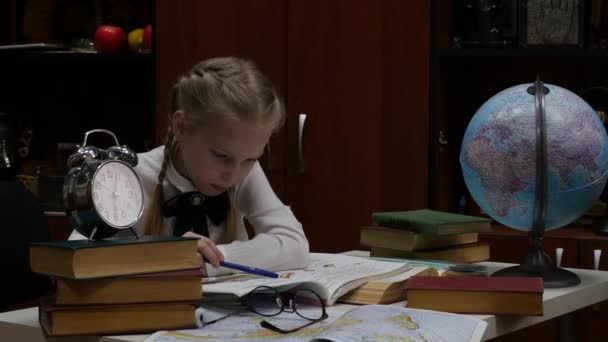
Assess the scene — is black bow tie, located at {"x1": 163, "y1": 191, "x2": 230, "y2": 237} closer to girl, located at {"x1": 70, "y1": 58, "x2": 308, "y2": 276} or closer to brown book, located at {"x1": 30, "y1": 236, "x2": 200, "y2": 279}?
girl, located at {"x1": 70, "y1": 58, "x2": 308, "y2": 276}

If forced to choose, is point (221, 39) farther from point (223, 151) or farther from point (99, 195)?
point (99, 195)

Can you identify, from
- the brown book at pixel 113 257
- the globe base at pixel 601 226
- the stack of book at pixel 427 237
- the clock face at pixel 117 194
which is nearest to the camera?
the brown book at pixel 113 257

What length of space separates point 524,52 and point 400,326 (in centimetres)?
204

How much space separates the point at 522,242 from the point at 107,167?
190cm

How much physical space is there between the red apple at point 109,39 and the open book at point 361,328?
8.37 feet

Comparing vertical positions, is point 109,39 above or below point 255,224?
above

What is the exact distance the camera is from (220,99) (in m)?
1.98

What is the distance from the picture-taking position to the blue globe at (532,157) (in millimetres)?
1866

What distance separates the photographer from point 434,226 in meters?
2.03

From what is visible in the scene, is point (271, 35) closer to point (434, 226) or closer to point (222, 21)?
point (222, 21)

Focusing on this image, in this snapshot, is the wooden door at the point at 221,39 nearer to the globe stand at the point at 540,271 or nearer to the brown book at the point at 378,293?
the globe stand at the point at 540,271

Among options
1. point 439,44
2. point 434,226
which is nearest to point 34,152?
point 439,44

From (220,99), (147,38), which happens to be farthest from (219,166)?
(147,38)

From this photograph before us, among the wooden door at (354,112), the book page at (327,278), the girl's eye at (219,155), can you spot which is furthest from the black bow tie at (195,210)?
the wooden door at (354,112)
